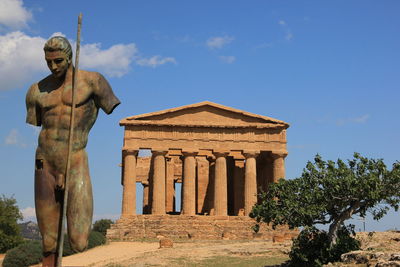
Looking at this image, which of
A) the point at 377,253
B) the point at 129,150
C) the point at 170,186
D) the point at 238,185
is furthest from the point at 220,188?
the point at 377,253

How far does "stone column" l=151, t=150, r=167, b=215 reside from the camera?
48.5 metres

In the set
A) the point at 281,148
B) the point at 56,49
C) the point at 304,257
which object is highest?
the point at 281,148

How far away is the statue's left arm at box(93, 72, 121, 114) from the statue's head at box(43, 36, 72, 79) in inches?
16.5

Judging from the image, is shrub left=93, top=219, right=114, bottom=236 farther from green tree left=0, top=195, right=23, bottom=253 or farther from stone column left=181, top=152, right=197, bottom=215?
stone column left=181, top=152, right=197, bottom=215

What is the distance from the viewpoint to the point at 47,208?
7.09 metres

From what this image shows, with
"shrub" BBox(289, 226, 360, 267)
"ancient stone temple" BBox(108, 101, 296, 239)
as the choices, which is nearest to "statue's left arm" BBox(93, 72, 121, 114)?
"shrub" BBox(289, 226, 360, 267)

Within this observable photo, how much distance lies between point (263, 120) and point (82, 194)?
44.3m

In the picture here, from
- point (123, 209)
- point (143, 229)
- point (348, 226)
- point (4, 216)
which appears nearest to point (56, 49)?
point (348, 226)

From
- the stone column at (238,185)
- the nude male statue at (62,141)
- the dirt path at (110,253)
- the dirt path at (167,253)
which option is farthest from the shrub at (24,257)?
the nude male statue at (62,141)

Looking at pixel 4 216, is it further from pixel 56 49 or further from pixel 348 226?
pixel 56 49

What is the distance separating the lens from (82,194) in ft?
22.9

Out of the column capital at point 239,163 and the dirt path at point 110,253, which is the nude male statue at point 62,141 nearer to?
the dirt path at point 110,253

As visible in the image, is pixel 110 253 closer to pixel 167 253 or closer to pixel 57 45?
pixel 167 253

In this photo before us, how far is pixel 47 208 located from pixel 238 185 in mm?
49093
